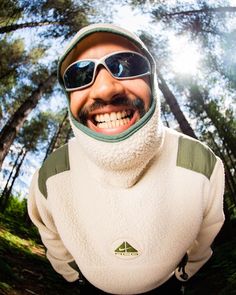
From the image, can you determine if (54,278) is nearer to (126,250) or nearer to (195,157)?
(126,250)

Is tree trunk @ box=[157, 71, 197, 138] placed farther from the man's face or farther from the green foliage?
the man's face

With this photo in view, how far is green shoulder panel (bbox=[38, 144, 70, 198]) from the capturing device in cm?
176

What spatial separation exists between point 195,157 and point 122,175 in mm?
463

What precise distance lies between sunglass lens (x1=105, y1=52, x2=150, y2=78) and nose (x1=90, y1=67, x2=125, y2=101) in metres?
0.04

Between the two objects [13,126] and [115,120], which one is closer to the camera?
[115,120]

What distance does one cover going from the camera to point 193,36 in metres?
7.23

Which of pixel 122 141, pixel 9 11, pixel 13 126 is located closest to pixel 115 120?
pixel 122 141

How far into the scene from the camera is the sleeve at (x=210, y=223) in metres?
1.68

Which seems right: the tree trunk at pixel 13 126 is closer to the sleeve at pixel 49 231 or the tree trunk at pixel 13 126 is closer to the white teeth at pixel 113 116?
the sleeve at pixel 49 231

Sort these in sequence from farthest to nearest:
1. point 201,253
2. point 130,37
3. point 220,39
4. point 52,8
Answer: point 52,8 < point 220,39 < point 201,253 < point 130,37

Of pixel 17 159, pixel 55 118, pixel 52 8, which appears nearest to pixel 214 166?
pixel 52 8

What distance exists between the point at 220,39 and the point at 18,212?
713 inches

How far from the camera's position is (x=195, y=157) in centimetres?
164

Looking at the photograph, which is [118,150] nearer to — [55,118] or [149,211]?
[149,211]
